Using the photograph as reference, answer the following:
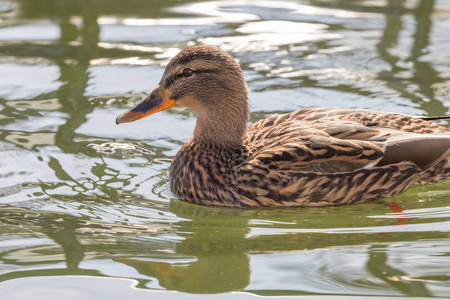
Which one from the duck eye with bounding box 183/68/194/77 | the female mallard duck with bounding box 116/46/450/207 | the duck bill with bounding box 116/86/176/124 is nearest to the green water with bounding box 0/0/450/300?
the female mallard duck with bounding box 116/46/450/207

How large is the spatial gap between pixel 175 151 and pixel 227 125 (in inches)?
40.6

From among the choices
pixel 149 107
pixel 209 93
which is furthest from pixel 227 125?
pixel 149 107

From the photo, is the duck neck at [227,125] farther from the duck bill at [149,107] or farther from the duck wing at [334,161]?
the duck bill at [149,107]

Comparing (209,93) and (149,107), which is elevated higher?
(209,93)

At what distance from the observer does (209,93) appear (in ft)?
24.2

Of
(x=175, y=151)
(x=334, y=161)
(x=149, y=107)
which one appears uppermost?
(x=149, y=107)

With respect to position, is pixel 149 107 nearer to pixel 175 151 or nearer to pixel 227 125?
pixel 227 125

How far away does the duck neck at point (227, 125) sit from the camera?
733 cm

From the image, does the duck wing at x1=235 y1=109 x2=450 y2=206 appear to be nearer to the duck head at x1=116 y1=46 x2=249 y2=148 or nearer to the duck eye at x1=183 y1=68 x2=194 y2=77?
the duck head at x1=116 y1=46 x2=249 y2=148

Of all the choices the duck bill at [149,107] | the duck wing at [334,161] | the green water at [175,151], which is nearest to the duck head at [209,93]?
the duck bill at [149,107]

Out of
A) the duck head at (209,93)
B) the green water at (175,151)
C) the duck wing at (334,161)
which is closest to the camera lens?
the green water at (175,151)

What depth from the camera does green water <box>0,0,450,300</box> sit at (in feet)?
18.5

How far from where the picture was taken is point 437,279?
18.1 feet

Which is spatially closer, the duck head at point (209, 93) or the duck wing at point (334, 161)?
the duck wing at point (334, 161)
